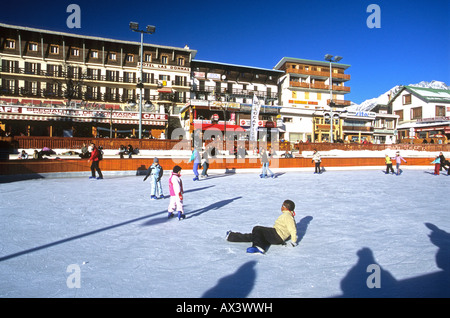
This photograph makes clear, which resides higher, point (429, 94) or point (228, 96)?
point (429, 94)

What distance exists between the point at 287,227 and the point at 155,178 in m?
5.10

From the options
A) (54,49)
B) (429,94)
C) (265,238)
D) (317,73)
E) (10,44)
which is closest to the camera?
(265,238)

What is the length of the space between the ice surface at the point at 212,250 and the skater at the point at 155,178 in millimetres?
503

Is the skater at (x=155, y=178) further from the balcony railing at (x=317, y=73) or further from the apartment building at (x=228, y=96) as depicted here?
the balcony railing at (x=317, y=73)

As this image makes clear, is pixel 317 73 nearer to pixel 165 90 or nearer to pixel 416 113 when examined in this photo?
pixel 416 113

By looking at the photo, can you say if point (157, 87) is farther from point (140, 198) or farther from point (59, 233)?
point (59, 233)

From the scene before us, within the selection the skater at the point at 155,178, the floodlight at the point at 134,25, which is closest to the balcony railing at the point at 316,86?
the floodlight at the point at 134,25

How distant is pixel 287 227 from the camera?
4434 mm

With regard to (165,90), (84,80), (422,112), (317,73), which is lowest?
(422,112)

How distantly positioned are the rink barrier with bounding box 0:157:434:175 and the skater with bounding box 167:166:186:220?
33.1ft

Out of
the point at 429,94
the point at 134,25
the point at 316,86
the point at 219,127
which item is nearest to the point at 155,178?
the point at 134,25

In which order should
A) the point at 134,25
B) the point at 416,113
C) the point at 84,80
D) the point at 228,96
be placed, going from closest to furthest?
the point at 134,25 < the point at 84,80 < the point at 228,96 < the point at 416,113

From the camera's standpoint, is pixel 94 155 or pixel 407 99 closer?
pixel 94 155

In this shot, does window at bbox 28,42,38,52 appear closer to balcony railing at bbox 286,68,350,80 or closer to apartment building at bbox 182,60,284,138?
apartment building at bbox 182,60,284,138
